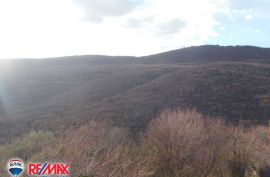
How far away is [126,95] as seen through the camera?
5200 centimetres

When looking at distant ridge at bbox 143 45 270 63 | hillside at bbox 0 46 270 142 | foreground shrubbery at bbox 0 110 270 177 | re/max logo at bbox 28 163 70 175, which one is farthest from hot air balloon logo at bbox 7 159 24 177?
distant ridge at bbox 143 45 270 63

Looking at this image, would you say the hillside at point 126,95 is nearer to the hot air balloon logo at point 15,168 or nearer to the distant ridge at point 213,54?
the distant ridge at point 213,54

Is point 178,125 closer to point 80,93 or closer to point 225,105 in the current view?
point 225,105

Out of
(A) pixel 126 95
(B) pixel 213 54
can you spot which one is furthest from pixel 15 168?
(B) pixel 213 54

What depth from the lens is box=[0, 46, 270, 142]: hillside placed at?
41031mm

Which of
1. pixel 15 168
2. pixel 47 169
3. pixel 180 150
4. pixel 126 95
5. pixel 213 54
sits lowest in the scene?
pixel 126 95

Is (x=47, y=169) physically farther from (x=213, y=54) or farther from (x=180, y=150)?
(x=213, y=54)

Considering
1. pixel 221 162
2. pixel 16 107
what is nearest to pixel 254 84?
pixel 16 107

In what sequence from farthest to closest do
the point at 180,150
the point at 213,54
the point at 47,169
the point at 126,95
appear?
the point at 213,54, the point at 126,95, the point at 180,150, the point at 47,169

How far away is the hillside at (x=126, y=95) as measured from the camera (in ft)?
135

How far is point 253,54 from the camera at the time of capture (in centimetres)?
9512

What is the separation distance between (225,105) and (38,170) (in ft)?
126

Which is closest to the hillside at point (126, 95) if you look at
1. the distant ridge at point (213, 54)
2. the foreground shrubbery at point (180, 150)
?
the distant ridge at point (213, 54)

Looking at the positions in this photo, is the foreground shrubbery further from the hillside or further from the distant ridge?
the distant ridge
